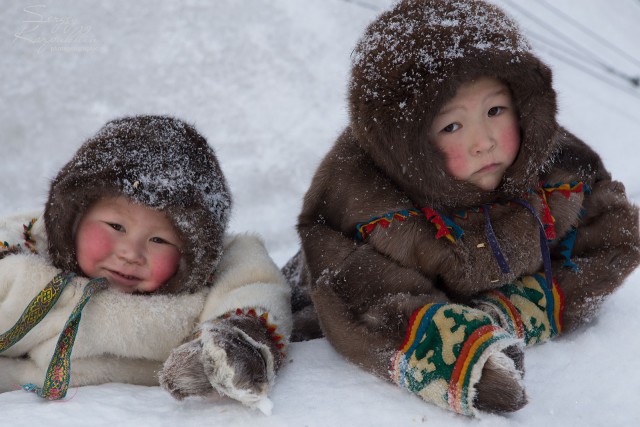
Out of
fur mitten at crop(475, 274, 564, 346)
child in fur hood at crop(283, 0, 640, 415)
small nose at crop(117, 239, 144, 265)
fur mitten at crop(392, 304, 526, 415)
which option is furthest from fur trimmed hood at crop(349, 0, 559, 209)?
small nose at crop(117, 239, 144, 265)

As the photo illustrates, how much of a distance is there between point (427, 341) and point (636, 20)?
3291 mm

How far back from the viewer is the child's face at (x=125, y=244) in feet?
4.43

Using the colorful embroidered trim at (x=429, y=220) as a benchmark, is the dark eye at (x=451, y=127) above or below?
above

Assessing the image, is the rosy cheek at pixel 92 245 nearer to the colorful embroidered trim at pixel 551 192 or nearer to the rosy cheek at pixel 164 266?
the rosy cheek at pixel 164 266

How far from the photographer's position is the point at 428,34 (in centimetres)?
123

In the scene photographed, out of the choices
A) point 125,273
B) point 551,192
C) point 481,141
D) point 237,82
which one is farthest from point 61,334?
point 237,82

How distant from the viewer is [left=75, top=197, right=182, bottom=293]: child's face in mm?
1352

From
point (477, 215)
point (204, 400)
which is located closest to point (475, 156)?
point (477, 215)

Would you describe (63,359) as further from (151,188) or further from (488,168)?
(488,168)

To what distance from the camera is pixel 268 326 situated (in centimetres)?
124

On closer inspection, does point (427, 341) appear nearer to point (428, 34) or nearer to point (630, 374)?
point (630, 374)

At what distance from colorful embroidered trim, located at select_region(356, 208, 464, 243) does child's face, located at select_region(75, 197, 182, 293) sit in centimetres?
41

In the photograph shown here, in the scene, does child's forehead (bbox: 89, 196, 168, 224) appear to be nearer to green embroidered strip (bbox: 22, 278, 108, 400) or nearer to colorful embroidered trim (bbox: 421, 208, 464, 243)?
green embroidered strip (bbox: 22, 278, 108, 400)

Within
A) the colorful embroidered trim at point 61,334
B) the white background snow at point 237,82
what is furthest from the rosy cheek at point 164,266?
the white background snow at point 237,82
